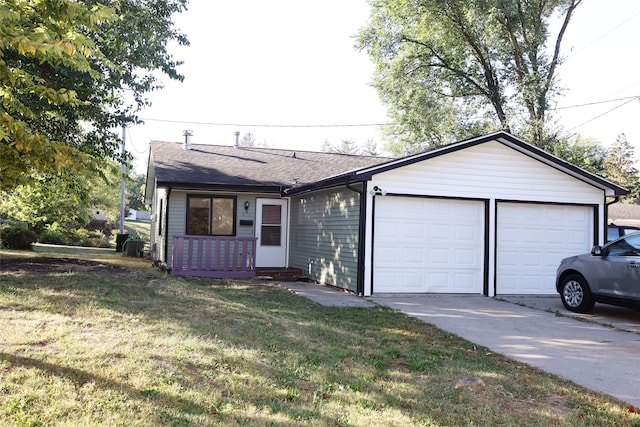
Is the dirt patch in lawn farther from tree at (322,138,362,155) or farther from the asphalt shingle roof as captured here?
tree at (322,138,362,155)

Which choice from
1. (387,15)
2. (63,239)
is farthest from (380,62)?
(63,239)

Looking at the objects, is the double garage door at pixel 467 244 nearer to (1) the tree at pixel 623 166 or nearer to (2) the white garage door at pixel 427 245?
(2) the white garage door at pixel 427 245

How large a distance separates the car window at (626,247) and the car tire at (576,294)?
727 millimetres

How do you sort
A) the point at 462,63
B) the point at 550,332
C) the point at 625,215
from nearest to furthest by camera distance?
the point at 550,332
the point at 462,63
the point at 625,215

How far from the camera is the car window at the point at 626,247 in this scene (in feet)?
27.6

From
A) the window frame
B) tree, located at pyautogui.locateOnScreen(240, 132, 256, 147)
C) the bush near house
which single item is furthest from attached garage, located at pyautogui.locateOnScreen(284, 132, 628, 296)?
tree, located at pyautogui.locateOnScreen(240, 132, 256, 147)

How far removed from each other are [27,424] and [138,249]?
17.3m

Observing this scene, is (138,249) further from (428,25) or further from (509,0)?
(509,0)

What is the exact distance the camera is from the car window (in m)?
8.42

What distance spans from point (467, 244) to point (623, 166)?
56.3 m

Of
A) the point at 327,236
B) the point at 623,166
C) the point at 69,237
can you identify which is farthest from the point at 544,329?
the point at 623,166

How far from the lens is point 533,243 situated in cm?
1167

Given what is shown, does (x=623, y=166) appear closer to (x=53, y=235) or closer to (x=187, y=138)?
(x=187, y=138)

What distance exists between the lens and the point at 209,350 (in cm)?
520
